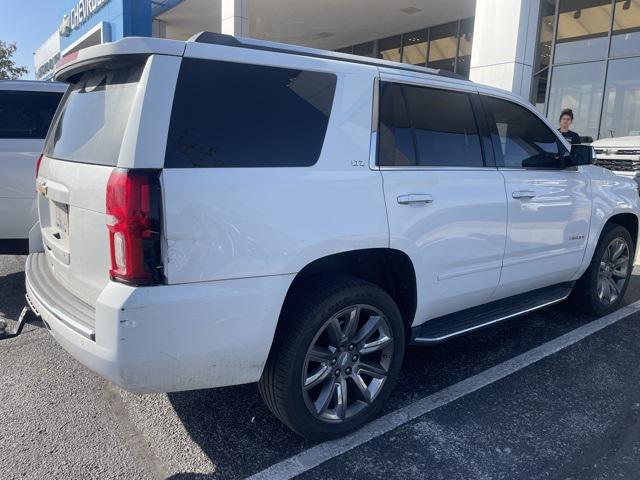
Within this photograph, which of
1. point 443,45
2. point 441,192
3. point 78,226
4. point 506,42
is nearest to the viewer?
point 78,226

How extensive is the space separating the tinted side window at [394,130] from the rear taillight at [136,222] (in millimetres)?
1283

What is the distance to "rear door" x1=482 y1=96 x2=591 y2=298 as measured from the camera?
3.72 m

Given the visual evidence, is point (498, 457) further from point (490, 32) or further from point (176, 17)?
point (176, 17)

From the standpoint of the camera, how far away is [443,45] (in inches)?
635

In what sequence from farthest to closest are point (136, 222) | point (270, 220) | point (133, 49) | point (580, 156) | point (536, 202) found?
point (580, 156) < point (536, 202) < point (270, 220) < point (133, 49) < point (136, 222)

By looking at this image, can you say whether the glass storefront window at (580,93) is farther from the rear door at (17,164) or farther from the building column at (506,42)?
the rear door at (17,164)

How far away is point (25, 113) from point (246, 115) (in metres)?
3.61

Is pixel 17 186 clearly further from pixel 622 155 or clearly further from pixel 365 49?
pixel 365 49

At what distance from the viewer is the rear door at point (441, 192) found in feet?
9.79

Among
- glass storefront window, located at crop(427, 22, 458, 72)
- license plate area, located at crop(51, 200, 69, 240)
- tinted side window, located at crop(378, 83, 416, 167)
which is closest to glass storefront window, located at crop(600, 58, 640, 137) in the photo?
glass storefront window, located at crop(427, 22, 458, 72)

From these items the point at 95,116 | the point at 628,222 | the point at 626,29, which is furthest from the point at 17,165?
the point at 626,29

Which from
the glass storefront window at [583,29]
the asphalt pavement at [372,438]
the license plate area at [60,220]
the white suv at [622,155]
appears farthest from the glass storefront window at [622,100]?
the license plate area at [60,220]

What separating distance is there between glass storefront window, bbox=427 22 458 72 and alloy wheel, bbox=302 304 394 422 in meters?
14.4

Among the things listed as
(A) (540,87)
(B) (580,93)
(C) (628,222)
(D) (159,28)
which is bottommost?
(C) (628,222)
